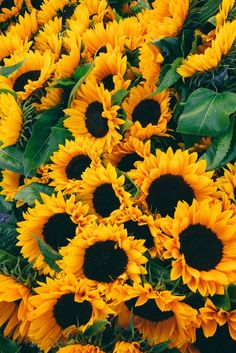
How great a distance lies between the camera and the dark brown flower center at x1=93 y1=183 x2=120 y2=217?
3.17 feet

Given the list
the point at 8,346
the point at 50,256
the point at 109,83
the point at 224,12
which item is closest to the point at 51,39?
the point at 109,83

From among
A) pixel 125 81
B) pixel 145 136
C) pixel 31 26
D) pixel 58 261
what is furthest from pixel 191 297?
pixel 31 26

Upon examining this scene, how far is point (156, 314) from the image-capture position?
88 centimetres

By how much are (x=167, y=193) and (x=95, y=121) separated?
0.84 feet

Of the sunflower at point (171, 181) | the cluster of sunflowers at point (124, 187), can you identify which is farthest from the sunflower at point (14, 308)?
the sunflower at point (171, 181)

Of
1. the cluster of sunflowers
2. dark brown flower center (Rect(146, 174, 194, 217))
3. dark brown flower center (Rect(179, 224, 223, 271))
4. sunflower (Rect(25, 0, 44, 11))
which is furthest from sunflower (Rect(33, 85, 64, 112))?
sunflower (Rect(25, 0, 44, 11))

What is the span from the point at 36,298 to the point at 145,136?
0.35 metres

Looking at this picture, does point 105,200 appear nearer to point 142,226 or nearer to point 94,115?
point 142,226

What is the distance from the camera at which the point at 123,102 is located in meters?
1.11

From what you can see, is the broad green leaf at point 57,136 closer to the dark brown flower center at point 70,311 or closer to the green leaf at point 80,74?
the green leaf at point 80,74

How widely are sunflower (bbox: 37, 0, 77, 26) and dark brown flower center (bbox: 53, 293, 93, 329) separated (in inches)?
33.0

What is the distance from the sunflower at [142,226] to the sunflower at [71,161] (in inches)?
5.1

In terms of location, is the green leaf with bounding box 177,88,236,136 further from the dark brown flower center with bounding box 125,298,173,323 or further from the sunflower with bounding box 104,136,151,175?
the dark brown flower center with bounding box 125,298,173,323

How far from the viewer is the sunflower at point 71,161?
40.3 inches
